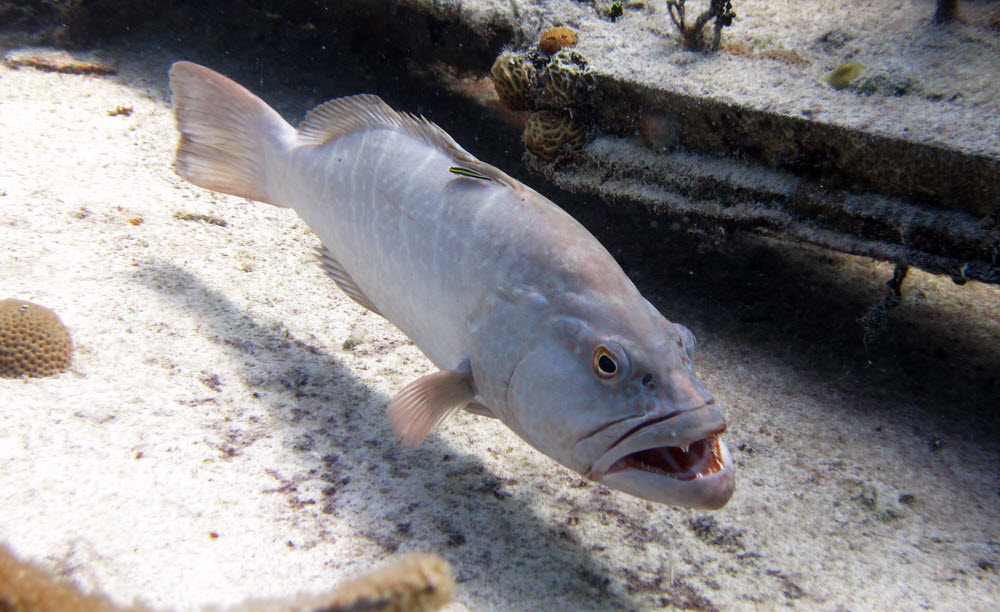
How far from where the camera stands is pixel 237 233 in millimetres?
4594

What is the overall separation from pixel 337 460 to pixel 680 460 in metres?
1.75

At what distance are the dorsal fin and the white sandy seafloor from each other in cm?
136

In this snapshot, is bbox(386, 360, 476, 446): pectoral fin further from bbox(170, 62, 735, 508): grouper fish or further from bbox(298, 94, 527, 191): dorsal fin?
bbox(298, 94, 527, 191): dorsal fin

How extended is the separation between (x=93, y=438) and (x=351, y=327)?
1904mm

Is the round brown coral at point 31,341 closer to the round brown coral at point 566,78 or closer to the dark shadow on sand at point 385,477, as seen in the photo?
the dark shadow on sand at point 385,477

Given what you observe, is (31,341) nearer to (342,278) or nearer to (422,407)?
(342,278)

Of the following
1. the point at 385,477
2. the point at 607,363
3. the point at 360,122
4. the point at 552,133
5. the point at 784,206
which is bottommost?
the point at 385,477

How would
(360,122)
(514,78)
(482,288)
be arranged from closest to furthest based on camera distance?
(482,288)
(360,122)
(514,78)

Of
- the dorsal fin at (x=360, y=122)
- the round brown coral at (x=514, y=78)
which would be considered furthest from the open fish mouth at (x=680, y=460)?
the round brown coral at (x=514, y=78)

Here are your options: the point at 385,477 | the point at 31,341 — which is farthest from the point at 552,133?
the point at 31,341

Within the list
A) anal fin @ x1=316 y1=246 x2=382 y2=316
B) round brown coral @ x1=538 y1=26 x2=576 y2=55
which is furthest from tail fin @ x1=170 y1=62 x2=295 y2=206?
round brown coral @ x1=538 y1=26 x2=576 y2=55

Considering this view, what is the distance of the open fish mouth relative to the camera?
2092 millimetres

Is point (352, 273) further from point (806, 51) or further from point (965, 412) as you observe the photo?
point (965, 412)

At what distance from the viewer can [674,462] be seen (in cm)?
215
